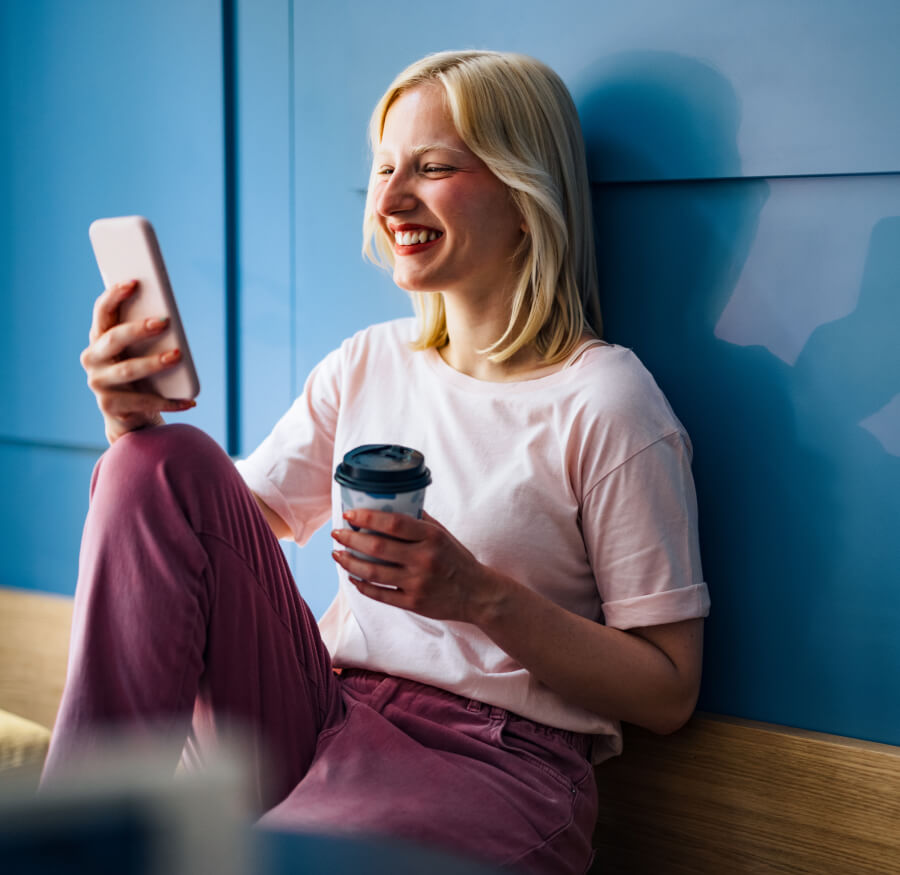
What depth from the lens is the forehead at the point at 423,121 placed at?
3.91 ft

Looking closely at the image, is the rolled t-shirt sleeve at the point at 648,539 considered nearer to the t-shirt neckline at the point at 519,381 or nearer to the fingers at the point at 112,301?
the t-shirt neckline at the point at 519,381

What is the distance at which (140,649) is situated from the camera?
0.95m

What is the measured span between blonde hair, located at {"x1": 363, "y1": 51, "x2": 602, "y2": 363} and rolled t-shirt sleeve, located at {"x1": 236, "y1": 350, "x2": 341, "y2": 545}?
277 millimetres

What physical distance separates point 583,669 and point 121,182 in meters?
1.31

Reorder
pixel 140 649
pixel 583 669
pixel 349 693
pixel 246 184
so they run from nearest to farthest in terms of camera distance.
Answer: pixel 140 649 → pixel 583 669 → pixel 349 693 → pixel 246 184

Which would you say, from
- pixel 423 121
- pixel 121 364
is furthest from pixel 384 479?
pixel 423 121

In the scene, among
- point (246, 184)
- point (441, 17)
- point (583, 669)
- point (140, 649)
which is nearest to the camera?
point (140, 649)

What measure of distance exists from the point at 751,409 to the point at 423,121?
59 centimetres

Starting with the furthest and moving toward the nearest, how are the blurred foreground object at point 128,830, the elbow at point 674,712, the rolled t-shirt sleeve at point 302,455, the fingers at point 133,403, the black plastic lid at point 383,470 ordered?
the rolled t-shirt sleeve at point 302,455
the elbow at point 674,712
the fingers at point 133,403
the black plastic lid at point 383,470
the blurred foreground object at point 128,830

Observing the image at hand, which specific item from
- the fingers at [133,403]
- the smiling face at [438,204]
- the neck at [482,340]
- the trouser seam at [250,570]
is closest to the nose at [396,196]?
the smiling face at [438,204]

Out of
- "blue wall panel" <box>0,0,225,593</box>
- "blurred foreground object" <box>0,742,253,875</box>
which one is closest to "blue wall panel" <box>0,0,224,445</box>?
"blue wall panel" <box>0,0,225,593</box>

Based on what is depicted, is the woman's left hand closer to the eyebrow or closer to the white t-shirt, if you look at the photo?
the white t-shirt

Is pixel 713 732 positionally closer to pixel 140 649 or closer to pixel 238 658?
pixel 238 658

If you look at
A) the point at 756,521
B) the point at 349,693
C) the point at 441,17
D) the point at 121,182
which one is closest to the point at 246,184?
the point at 121,182
